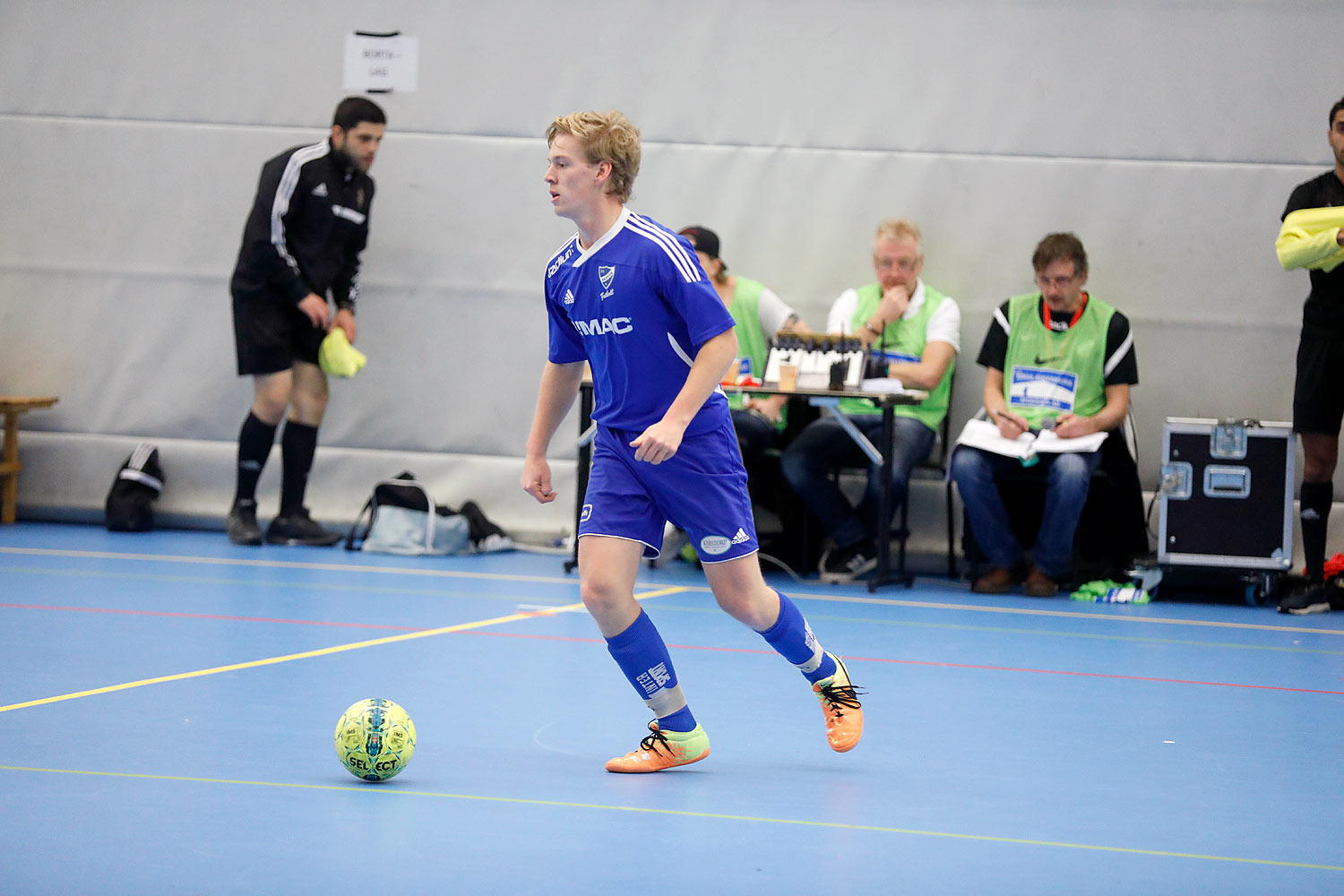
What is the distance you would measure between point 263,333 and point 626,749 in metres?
4.62

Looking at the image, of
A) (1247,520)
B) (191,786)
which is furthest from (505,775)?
(1247,520)

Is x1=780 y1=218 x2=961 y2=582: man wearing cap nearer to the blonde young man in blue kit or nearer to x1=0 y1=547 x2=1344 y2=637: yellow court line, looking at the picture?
x1=0 y1=547 x2=1344 y2=637: yellow court line

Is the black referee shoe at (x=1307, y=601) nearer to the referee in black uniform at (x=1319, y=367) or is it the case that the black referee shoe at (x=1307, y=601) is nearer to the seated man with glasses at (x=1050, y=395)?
the referee in black uniform at (x=1319, y=367)

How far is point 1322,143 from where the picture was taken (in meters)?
7.22

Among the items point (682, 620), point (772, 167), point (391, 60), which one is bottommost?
point (682, 620)

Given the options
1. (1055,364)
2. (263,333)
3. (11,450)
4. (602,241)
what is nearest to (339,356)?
(263,333)

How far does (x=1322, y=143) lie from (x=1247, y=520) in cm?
202

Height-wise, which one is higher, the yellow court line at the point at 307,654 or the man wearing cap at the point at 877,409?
the man wearing cap at the point at 877,409

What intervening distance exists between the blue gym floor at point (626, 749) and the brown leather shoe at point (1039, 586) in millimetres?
615

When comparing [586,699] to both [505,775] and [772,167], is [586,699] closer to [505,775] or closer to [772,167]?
[505,775]

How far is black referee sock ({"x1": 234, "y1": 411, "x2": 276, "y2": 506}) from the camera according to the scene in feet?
25.1

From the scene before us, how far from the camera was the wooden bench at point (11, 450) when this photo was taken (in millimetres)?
8016

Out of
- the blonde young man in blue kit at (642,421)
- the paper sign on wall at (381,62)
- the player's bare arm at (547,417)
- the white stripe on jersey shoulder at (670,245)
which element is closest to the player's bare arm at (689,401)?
the blonde young man in blue kit at (642,421)

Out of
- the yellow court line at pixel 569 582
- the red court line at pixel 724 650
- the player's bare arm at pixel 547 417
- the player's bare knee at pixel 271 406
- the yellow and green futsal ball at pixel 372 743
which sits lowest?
the yellow court line at pixel 569 582
